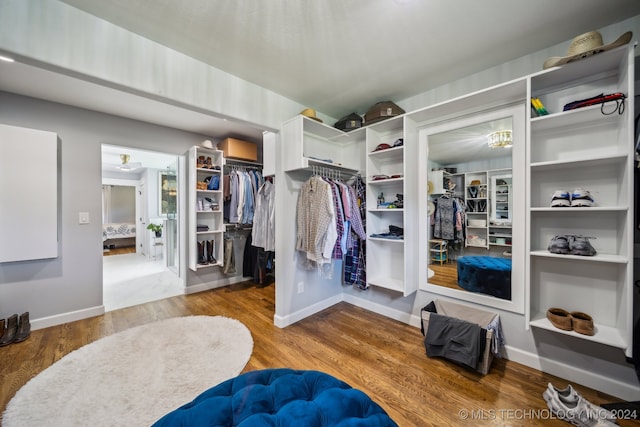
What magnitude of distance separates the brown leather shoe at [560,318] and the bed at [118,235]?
9431mm

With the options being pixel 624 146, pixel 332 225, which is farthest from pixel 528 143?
pixel 332 225

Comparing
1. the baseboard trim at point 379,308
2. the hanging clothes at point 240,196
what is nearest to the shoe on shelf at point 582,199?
the baseboard trim at point 379,308

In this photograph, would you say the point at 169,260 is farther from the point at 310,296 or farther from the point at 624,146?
the point at 624,146

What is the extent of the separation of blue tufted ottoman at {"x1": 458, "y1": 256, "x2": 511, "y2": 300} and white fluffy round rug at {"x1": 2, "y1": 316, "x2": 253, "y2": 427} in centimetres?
211

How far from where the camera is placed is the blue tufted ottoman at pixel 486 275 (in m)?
2.05

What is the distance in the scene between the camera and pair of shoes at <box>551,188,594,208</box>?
1608mm

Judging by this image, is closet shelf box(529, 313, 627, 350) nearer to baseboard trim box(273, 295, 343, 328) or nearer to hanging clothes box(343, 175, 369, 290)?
hanging clothes box(343, 175, 369, 290)

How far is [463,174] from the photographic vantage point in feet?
7.43

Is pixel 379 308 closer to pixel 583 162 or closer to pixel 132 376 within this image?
pixel 583 162

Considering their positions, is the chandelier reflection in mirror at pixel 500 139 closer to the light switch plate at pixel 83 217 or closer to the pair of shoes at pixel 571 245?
the pair of shoes at pixel 571 245

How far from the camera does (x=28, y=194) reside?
2.48m

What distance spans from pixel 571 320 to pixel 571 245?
19.9 inches

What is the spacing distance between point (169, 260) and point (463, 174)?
529 centimetres

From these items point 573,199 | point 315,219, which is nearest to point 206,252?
point 315,219
